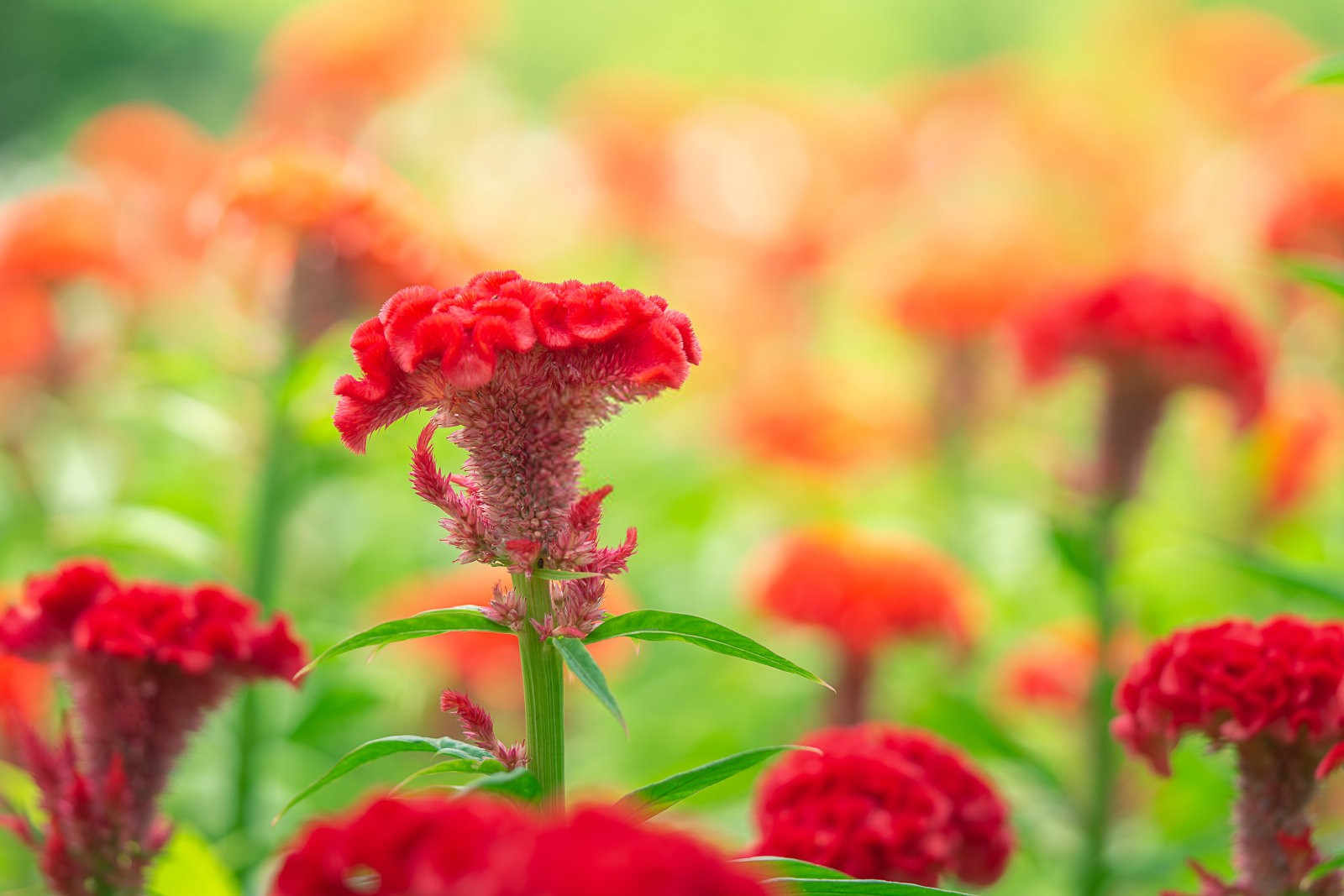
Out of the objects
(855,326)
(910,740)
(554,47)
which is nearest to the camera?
(910,740)

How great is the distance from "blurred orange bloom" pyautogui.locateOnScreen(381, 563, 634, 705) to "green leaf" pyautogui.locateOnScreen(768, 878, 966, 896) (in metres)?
1.13

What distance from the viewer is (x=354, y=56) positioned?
10.7ft

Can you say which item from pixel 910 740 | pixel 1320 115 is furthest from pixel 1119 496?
pixel 1320 115

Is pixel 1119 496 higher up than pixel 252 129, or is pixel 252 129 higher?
pixel 252 129

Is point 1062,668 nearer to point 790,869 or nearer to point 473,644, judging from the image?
Answer: point 473,644

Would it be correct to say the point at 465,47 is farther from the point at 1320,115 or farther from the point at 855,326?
the point at 1320,115

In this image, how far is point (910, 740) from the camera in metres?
1.11

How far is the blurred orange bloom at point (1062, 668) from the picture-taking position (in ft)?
5.79

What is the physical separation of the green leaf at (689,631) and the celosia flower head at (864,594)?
1.09 meters

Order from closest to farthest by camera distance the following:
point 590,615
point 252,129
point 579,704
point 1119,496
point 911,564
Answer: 1. point 590,615
2. point 1119,496
3. point 911,564
4. point 579,704
5. point 252,129

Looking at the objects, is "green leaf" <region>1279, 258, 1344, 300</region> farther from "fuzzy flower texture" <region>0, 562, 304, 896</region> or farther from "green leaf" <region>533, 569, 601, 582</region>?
"fuzzy flower texture" <region>0, 562, 304, 896</region>

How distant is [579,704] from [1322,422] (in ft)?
4.38

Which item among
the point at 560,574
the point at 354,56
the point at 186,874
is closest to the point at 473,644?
the point at 186,874

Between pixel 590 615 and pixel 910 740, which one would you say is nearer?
pixel 590 615
